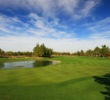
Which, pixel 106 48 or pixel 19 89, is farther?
pixel 106 48

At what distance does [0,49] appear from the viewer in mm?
128375

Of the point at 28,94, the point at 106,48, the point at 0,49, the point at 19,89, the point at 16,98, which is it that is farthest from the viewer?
the point at 0,49

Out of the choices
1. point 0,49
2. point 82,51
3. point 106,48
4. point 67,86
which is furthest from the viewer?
point 82,51

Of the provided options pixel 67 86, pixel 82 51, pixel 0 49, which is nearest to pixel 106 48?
pixel 82 51

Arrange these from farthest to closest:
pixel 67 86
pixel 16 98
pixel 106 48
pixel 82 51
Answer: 1. pixel 82 51
2. pixel 106 48
3. pixel 67 86
4. pixel 16 98

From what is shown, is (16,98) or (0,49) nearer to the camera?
(16,98)

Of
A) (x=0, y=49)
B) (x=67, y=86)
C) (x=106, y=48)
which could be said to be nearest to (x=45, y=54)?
(x=0, y=49)

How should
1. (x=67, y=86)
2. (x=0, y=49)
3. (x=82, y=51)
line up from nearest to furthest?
(x=67, y=86) < (x=0, y=49) < (x=82, y=51)

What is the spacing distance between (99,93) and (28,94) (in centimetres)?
680

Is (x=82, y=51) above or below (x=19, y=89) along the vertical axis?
above

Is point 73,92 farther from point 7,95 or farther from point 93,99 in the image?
point 7,95

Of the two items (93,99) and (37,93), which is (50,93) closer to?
(37,93)

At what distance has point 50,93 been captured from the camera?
599 inches

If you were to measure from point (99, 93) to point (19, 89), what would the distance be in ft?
26.6
